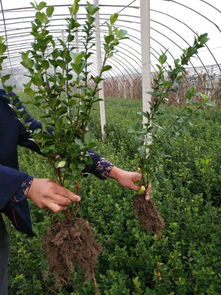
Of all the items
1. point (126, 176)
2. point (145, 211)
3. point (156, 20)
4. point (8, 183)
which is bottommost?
point (145, 211)

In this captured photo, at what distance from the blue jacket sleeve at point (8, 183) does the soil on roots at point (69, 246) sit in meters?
0.28

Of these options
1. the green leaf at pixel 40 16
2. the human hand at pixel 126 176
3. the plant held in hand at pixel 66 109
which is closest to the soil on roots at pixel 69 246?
the plant held in hand at pixel 66 109

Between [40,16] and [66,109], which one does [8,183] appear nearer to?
[66,109]

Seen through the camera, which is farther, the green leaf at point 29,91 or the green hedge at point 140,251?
the green hedge at point 140,251

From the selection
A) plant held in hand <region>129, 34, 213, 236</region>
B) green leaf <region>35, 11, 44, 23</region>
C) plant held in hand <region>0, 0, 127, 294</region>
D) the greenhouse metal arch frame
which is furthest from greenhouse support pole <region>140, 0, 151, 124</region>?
the greenhouse metal arch frame

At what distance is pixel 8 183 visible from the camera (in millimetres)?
1108

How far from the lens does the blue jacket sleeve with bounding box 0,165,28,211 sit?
3.63 ft

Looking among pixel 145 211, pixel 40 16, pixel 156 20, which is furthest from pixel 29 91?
pixel 156 20

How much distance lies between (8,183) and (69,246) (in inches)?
15.1

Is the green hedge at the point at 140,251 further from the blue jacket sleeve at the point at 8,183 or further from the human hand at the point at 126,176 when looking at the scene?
the blue jacket sleeve at the point at 8,183

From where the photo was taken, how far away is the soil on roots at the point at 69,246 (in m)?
1.26

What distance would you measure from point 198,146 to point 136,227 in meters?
2.41

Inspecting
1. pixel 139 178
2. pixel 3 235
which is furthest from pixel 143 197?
pixel 3 235

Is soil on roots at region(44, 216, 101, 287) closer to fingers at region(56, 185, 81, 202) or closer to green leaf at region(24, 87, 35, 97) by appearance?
fingers at region(56, 185, 81, 202)
